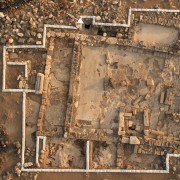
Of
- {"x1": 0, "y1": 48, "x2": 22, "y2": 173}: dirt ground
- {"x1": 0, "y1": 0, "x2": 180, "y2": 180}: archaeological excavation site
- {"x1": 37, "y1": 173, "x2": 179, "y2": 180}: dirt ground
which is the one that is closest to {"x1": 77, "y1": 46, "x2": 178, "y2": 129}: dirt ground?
{"x1": 0, "y1": 0, "x2": 180, "y2": 180}: archaeological excavation site

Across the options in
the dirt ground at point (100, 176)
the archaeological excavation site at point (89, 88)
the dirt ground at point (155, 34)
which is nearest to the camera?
the dirt ground at point (100, 176)

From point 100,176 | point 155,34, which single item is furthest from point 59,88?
point 155,34

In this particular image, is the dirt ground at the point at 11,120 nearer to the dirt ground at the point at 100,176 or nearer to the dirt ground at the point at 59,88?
the dirt ground at the point at 59,88

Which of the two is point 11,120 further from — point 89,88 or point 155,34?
point 155,34

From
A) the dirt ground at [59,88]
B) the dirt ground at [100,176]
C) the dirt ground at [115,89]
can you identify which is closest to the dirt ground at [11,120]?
the dirt ground at [59,88]

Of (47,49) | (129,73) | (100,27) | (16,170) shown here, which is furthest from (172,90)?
(16,170)

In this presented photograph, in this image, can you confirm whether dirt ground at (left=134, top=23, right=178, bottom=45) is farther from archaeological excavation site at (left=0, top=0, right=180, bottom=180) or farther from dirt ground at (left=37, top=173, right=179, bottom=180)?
dirt ground at (left=37, top=173, right=179, bottom=180)

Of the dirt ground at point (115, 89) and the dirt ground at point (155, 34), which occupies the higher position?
the dirt ground at point (155, 34)

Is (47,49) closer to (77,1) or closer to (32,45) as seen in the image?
(32,45)
